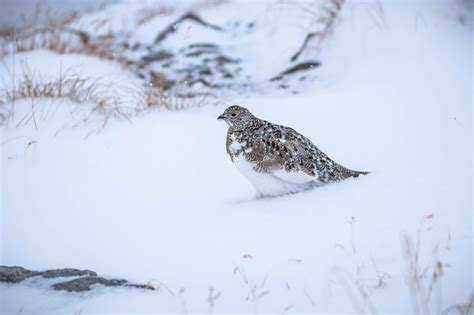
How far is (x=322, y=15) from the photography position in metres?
7.34

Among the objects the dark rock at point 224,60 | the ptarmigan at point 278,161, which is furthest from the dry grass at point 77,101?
the ptarmigan at point 278,161

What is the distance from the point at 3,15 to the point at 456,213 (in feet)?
37.8

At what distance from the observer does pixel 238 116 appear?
4.08 meters

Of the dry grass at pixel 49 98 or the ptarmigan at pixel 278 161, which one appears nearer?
the ptarmigan at pixel 278 161

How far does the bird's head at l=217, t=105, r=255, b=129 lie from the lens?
406cm

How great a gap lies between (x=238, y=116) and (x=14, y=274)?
1976 mm

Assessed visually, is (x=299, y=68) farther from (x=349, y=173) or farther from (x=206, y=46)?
(x=349, y=173)

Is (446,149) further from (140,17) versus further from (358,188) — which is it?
(140,17)

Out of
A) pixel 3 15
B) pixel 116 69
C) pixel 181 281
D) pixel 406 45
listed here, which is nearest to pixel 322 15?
pixel 406 45

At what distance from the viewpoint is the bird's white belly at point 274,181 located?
3.76 meters

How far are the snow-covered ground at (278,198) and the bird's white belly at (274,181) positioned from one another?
10 centimetres

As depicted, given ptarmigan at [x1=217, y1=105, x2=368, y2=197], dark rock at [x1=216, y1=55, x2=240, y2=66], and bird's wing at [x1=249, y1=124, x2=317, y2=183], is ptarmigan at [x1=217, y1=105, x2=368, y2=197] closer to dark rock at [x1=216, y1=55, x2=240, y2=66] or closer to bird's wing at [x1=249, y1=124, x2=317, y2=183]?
bird's wing at [x1=249, y1=124, x2=317, y2=183]

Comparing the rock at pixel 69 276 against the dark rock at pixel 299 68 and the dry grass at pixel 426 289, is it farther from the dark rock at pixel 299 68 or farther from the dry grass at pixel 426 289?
the dark rock at pixel 299 68

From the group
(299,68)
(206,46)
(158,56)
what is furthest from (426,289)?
(158,56)
